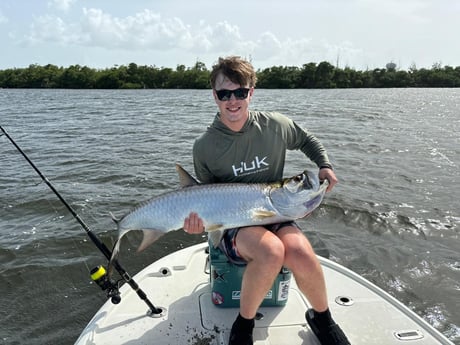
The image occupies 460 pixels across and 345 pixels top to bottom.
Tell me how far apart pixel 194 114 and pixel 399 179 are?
14.6 meters

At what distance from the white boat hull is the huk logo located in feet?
3.48

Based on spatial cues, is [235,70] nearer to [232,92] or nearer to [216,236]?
[232,92]

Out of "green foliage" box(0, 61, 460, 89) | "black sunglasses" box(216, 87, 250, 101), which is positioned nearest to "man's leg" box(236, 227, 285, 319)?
"black sunglasses" box(216, 87, 250, 101)

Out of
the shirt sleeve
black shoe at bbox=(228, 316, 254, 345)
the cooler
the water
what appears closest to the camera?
black shoe at bbox=(228, 316, 254, 345)

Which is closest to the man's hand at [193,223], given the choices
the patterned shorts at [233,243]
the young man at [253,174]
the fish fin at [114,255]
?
the young man at [253,174]

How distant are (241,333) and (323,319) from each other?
0.58 meters

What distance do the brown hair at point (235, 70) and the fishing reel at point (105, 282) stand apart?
1690mm

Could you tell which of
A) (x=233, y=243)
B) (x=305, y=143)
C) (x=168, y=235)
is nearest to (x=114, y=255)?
(x=233, y=243)

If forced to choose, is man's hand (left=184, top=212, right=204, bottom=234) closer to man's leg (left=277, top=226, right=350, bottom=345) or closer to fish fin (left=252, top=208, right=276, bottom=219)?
fish fin (left=252, top=208, right=276, bottom=219)

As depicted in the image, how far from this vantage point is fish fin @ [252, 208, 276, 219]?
10.1ft

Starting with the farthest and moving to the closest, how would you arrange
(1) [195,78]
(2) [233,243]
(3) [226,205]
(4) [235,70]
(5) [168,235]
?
1. (1) [195,78]
2. (5) [168,235]
3. (4) [235,70]
4. (2) [233,243]
5. (3) [226,205]

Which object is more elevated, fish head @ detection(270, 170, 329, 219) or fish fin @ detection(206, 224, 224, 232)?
fish head @ detection(270, 170, 329, 219)

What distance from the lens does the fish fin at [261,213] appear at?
121 inches

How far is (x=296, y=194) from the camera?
3094 millimetres
